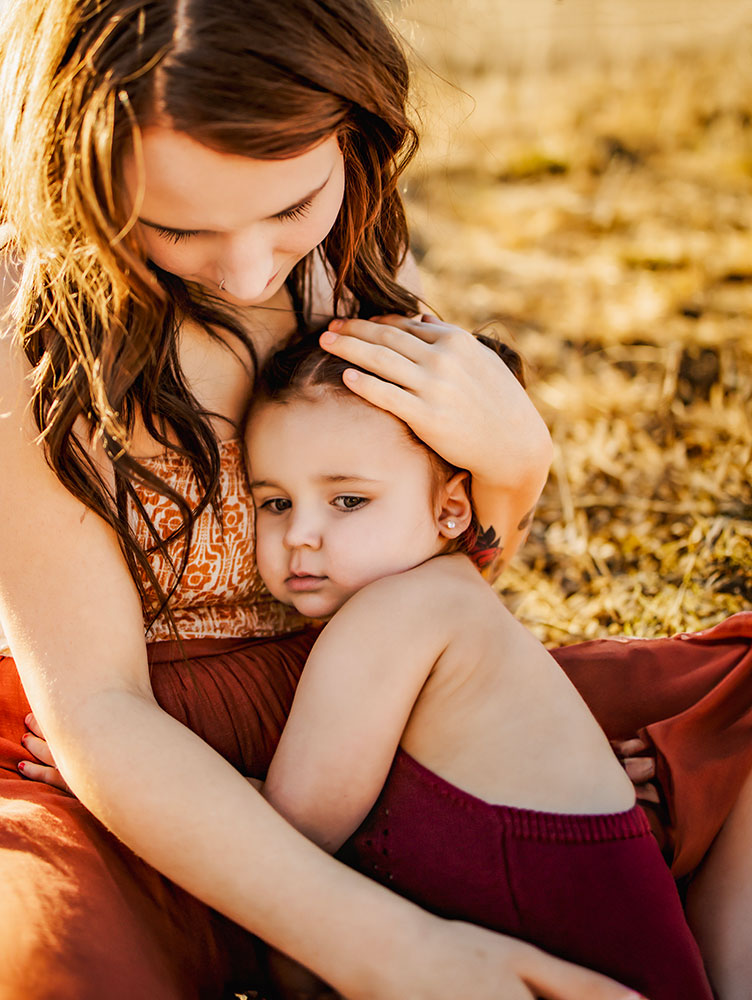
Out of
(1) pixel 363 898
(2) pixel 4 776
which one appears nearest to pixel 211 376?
(2) pixel 4 776

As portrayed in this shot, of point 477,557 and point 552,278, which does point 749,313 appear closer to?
point 552,278

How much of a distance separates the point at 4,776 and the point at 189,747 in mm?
353

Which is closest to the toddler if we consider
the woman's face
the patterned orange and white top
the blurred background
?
the patterned orange and white top

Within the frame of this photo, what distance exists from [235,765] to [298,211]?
0.84m

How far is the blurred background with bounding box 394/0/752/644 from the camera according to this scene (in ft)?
8.57

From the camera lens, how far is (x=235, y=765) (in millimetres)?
1578

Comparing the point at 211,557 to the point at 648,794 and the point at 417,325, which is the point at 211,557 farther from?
the point at 648,794

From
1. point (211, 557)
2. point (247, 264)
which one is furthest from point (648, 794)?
point (247, 264)

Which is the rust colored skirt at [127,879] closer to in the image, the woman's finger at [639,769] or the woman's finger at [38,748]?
the woman's finger at [38,748]

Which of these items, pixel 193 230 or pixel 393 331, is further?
pixel 393 331

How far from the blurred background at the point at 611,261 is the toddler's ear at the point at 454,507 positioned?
671 millimetres

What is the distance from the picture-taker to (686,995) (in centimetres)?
136

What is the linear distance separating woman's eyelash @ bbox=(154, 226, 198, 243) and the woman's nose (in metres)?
0.05

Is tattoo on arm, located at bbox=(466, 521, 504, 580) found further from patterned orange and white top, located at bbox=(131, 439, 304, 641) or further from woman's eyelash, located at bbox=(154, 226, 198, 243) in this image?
woman's eyelash, located at bbox=(154, 226, 198, 243)
